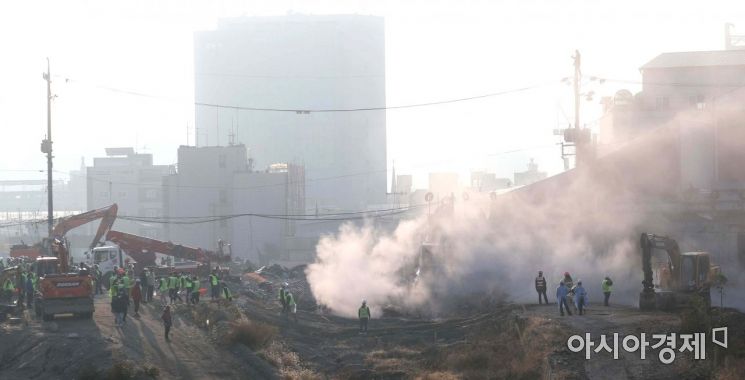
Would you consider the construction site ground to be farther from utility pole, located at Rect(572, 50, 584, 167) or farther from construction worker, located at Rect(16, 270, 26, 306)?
utility pole, located at Rect(572, 50, 584, 167)

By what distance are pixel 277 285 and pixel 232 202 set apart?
44631 mm

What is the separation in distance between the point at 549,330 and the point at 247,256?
2994 inches

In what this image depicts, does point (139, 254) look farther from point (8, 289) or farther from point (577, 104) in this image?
point (577, 104)

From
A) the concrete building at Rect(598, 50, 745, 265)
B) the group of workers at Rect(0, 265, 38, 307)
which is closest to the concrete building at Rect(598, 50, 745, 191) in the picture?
the concrete building at Rect(598, 50, 745, 265)

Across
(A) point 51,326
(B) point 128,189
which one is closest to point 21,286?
(A) point 51,326

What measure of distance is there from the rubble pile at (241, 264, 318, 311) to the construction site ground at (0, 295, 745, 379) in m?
11.9

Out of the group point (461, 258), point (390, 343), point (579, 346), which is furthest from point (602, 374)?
point (461, 258)

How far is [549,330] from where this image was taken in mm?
28500

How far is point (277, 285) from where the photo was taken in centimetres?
6109

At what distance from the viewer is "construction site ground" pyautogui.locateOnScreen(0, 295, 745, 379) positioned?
24.3 metres

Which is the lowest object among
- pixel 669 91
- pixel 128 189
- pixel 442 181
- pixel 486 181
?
pixel 128 189

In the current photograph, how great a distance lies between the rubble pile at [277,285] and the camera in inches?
1982

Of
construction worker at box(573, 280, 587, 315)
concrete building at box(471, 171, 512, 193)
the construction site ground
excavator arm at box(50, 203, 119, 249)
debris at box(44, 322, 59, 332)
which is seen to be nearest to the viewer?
the construction site ground

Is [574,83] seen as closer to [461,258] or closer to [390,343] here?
[461,258]
